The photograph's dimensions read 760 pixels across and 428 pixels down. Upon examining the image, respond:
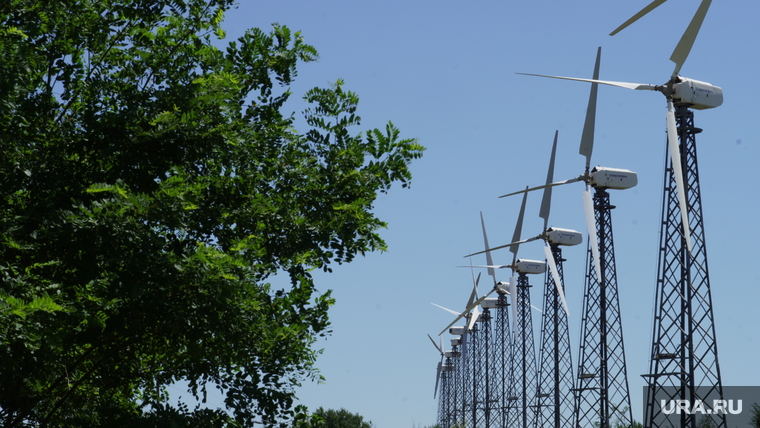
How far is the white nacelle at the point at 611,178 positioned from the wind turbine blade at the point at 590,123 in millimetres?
644

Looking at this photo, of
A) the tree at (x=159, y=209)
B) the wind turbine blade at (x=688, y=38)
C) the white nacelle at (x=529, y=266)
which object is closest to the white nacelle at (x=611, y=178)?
the wind turbine blade at (x=688, y=38)

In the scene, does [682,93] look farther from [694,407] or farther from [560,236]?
[560,236]

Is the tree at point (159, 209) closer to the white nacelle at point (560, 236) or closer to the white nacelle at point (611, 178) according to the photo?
the white nacelle at point (611, 178)

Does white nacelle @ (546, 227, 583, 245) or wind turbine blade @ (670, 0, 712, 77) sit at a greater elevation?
white nacelle @ (546, 227, 583, 245)

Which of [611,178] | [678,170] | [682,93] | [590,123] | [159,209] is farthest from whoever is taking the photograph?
[611,178]

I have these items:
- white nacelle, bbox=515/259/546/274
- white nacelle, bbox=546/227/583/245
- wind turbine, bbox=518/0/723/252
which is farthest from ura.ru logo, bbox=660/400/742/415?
white nacelle, bbox=515/259/546/274

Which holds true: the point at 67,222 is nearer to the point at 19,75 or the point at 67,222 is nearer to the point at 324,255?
the point at 19,75

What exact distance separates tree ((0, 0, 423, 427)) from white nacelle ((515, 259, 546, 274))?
57590 mm

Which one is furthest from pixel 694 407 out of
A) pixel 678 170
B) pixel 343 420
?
pixel 343 420

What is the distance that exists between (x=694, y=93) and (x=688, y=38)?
2.93 meters

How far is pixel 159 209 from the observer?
11.5 metres

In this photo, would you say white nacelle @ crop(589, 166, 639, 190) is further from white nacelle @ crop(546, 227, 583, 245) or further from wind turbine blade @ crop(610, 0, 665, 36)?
wind turbine blade @ crop(610, 0, 665, 36)

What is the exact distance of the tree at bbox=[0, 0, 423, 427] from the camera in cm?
1134

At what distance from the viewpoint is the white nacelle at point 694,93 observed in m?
31.5
